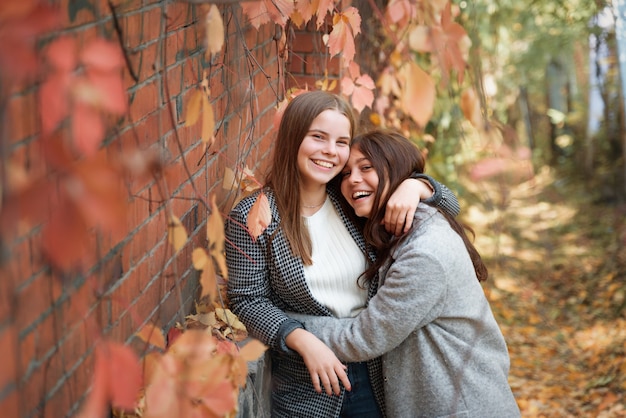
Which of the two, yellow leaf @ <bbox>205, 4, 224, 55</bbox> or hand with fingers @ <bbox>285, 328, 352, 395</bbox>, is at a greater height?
yellow leaf @ <bbox>205, 4, 224, 55</bbox>

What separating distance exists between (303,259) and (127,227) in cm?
75

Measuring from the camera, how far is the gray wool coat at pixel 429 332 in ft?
7.67

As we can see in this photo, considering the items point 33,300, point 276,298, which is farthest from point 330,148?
point 33,300

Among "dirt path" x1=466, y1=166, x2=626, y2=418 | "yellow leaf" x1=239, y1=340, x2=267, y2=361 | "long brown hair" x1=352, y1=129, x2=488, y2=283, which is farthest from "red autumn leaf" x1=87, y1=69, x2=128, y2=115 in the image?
"dirt path" x1=466, y1=166, x2=626, y2=418

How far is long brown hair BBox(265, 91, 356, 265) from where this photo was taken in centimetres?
250

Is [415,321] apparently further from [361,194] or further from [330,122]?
[330,122]

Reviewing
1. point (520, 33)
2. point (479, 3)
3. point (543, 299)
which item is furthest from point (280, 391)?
point (520, 33)

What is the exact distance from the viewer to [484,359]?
2.49 m

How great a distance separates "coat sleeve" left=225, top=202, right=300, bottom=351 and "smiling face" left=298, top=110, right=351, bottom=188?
25 cm

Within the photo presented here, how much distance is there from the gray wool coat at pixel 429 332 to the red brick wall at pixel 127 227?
0.60 metres

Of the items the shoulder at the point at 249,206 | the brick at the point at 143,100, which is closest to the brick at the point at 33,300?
the brick at the point at 143,100

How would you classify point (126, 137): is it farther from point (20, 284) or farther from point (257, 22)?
point (257, 22)

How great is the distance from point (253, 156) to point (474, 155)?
16.8 ft

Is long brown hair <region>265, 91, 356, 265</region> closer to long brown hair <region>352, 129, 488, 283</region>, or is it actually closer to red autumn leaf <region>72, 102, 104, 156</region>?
long brown hair <region>352, 129, 488, 283</region>
